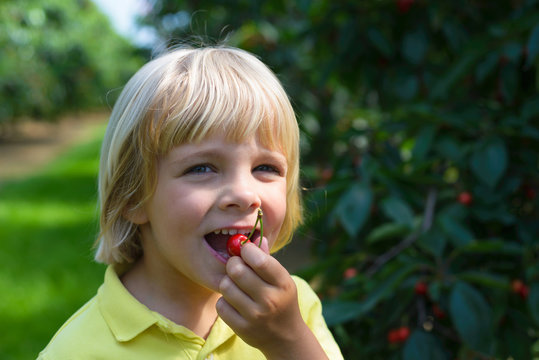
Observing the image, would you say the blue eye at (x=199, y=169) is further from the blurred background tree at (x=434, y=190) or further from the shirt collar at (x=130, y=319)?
the blurred background tree at (x=434, y=190)

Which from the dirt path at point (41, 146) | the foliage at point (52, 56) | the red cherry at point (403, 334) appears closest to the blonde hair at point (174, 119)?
the red cherry at point (403, 334)

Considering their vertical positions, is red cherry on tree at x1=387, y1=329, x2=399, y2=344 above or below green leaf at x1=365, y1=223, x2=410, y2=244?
below

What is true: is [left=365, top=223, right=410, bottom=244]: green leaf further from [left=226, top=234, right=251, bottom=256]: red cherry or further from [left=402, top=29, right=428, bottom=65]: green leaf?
[left=226, top=234, right=251, bottom=256]: red cherry

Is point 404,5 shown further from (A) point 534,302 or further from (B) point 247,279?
(B) point 247,279

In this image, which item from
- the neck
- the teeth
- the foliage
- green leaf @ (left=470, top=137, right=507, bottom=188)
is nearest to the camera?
the teeth

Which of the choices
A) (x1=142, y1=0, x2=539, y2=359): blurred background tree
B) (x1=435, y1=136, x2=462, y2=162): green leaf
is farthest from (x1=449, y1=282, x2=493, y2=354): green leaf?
(x1=435, y1=136, x2=462, y2=162): green leaf

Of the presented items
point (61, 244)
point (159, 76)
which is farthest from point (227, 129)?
point (61, 244)

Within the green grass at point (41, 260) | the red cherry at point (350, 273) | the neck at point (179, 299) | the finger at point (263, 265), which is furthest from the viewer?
the green grass at point (41, 260)

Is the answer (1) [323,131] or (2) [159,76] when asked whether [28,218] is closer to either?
(1) [323,131]

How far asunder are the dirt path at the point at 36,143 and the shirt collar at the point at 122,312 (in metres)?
8.67

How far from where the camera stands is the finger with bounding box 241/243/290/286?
871 millimetres

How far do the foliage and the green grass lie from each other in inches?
52.8

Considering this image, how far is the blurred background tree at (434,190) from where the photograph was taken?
163cm

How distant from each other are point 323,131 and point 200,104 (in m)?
2.77
